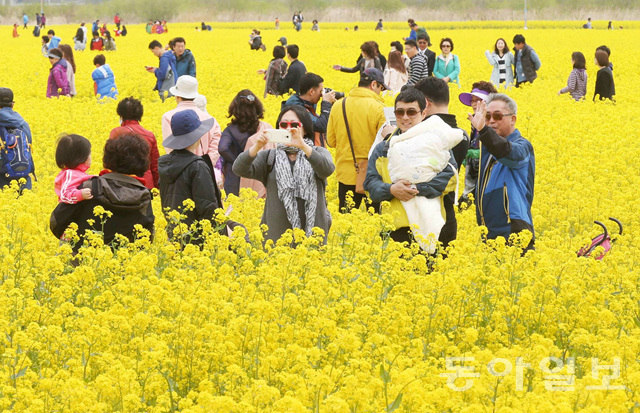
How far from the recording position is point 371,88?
381 inches

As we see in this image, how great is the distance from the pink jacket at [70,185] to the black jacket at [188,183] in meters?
0.66

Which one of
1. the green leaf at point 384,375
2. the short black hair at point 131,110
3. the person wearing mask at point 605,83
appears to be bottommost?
the person wearing mask at point 605,83

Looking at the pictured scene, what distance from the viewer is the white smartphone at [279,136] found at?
23.3 ft

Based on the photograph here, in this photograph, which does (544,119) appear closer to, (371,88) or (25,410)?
(371,88)

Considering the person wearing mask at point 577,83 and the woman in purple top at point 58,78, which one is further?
the woman in purple top at point 58,78

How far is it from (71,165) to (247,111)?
224cm

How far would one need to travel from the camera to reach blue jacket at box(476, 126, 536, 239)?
715 centimetres

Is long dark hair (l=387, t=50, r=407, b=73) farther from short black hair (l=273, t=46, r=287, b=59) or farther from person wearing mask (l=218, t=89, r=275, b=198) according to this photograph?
person wearing mask (l=218, t=89, r=275, b=198)

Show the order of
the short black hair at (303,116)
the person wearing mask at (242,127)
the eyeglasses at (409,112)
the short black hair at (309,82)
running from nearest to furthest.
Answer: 1. the eyeglasses at (409,112)
2. the short black hair at (303,116)
3. the person wearing mask at (242,127)
4. the short black hair at (309,82)

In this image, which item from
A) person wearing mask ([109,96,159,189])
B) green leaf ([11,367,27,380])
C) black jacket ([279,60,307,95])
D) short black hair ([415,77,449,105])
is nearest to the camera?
green leaf ([11,367,27,380])

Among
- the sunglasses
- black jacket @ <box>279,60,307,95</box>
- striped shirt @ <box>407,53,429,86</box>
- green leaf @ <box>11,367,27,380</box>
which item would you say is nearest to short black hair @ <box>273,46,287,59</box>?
black jacket @ <box>279,60,307,95</box>

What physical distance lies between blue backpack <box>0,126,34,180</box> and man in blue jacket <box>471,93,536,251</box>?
5129mm

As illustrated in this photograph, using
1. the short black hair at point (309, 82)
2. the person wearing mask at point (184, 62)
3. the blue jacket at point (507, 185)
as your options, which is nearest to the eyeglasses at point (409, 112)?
the blue jacket at point (507, 185)

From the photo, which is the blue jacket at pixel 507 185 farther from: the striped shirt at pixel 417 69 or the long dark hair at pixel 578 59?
the long dark hair at pixel 578 59
